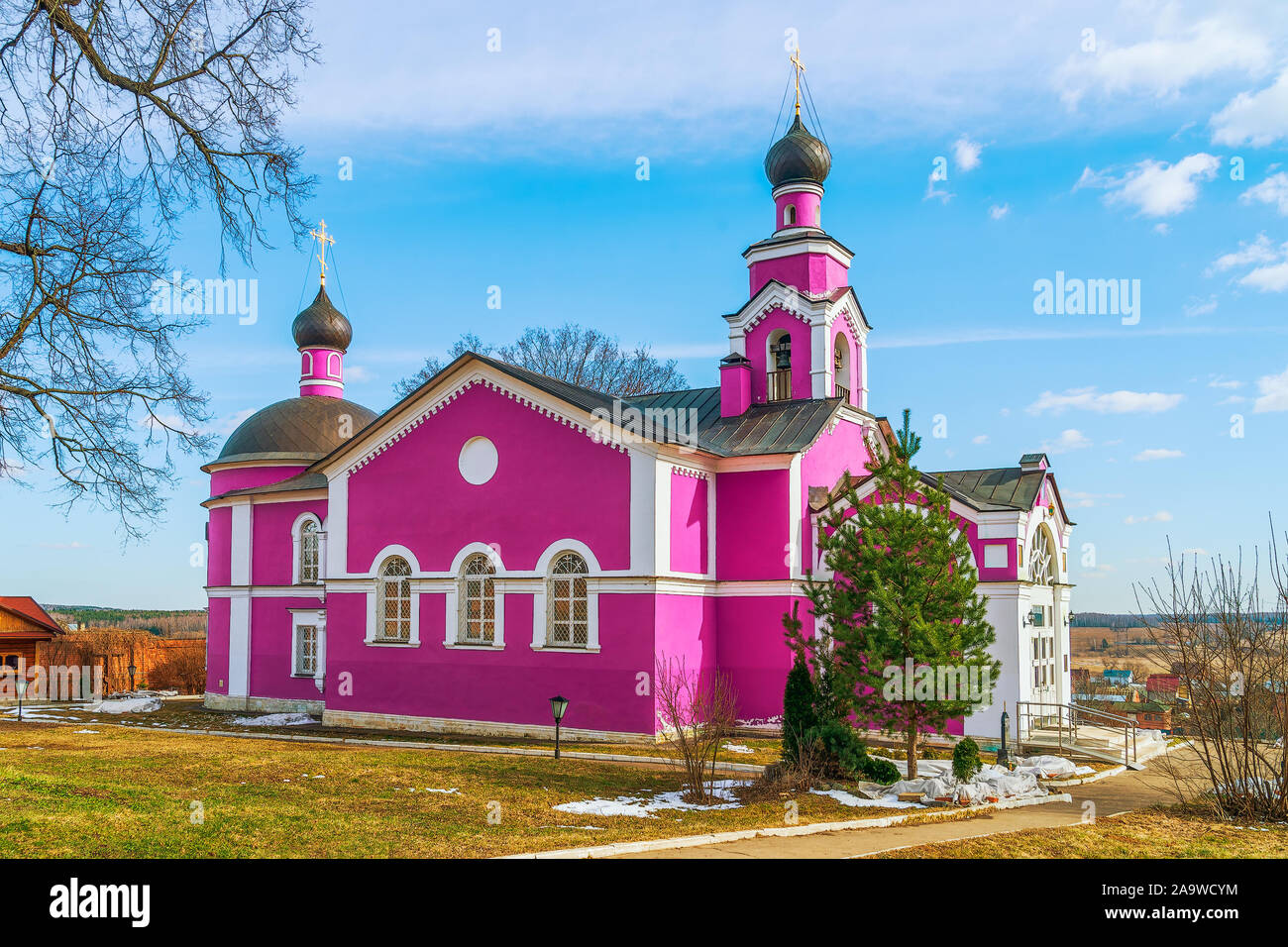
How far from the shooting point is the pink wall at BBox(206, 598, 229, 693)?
27.5 meters

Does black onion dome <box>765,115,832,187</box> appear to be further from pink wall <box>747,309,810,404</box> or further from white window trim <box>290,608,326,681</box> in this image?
white window trim <box>290,608,326,681</box>

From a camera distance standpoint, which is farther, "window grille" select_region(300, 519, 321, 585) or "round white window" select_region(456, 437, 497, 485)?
"window grille" select_region(300, 519, 321, 585)

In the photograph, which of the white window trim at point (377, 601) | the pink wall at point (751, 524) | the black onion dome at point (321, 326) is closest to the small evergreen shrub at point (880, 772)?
the pink wall at point (751, 524)

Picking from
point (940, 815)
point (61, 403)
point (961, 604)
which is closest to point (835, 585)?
point (961, 604)

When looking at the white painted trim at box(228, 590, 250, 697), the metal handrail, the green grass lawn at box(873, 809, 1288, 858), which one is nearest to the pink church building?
the metal handrail

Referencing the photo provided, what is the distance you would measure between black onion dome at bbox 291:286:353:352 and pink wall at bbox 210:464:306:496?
456 cm

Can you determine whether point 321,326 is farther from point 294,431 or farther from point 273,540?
point 273,540

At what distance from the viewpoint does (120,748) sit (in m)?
16.5

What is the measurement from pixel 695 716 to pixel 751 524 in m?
8.08

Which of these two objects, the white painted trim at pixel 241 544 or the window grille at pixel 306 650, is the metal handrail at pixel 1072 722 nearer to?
the window grille at pixel 306 650

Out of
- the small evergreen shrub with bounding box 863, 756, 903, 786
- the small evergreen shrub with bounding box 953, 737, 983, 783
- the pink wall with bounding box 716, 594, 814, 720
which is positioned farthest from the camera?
the pink wall with bounding box 716, 594, 814, 720

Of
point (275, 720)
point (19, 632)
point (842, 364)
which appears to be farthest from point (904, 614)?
point (19, 632)
